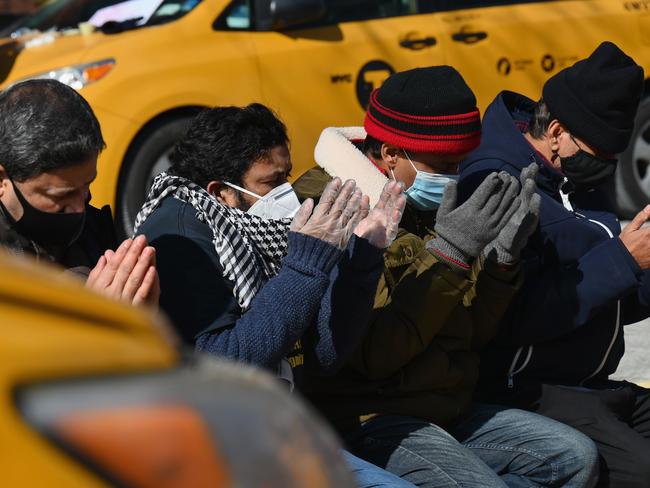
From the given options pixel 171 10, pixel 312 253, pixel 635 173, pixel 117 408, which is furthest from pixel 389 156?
pixel 635 173

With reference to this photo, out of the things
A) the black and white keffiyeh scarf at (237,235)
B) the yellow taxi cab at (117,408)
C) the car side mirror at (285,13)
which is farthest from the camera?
the car side mirror at (285,13)

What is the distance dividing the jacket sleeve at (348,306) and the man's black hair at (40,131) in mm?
673

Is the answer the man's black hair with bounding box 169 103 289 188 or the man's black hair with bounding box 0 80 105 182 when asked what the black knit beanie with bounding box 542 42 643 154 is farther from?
the man's black hair with bounding box 0 80 105 182

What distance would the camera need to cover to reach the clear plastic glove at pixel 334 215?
2.79 m

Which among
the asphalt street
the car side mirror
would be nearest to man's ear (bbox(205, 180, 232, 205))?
the asphalt street

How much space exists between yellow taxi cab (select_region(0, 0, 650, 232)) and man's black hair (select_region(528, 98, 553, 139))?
8.44ft

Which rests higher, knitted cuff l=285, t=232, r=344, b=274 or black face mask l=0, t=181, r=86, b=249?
black face mask l=0, t=181, r=86, b=249

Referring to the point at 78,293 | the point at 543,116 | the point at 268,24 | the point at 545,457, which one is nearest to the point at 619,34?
the point at 268,24

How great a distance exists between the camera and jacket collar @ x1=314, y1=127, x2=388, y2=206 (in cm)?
346

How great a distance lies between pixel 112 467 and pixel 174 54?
17.8ft

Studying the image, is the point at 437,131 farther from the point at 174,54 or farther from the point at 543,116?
the point at 174,54

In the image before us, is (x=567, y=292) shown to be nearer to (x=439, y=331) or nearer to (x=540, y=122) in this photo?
(x=439, y=331)

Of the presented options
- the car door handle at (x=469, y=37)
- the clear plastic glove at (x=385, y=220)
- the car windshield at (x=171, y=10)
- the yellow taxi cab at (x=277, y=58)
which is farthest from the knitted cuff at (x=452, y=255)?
the car door handle at (x=469, y=37)

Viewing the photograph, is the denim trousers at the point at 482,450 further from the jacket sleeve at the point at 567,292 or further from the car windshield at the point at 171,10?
the car windshield at the point at 171,10
